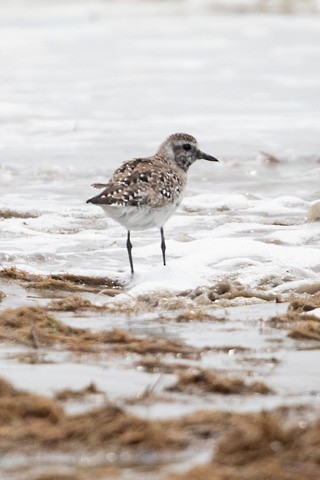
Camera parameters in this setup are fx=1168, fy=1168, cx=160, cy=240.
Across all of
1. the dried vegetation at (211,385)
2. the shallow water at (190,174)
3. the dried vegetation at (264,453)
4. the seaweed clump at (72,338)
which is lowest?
the shallow water at (190,174)

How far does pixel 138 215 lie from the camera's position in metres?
7.51

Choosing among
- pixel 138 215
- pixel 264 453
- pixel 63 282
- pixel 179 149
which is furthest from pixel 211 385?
pixel 179 149

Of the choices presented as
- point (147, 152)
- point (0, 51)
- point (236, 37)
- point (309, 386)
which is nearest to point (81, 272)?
point (309, 386)

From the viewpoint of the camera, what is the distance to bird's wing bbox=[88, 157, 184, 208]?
7.30m

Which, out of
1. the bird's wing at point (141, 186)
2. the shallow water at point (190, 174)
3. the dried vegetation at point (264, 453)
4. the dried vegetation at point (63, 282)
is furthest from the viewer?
the bird's wing at point (141, 186)

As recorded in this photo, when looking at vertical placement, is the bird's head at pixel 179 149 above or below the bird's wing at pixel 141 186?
below

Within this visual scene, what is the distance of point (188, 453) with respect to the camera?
11.2 ft

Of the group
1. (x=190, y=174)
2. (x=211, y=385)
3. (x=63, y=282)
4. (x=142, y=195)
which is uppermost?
(x=211, y=385)

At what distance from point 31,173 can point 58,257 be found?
3.77 m

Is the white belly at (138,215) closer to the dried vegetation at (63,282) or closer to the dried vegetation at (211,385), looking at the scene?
the dried vegetation at (63,282)

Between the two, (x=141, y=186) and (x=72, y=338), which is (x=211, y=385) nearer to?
(x=72, y=338)

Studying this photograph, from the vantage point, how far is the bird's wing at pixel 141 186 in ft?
23.9

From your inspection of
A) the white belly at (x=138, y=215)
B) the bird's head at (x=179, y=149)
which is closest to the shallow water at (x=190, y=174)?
the white belly at (x=138, y=215)

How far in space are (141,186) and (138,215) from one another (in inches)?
7.5
